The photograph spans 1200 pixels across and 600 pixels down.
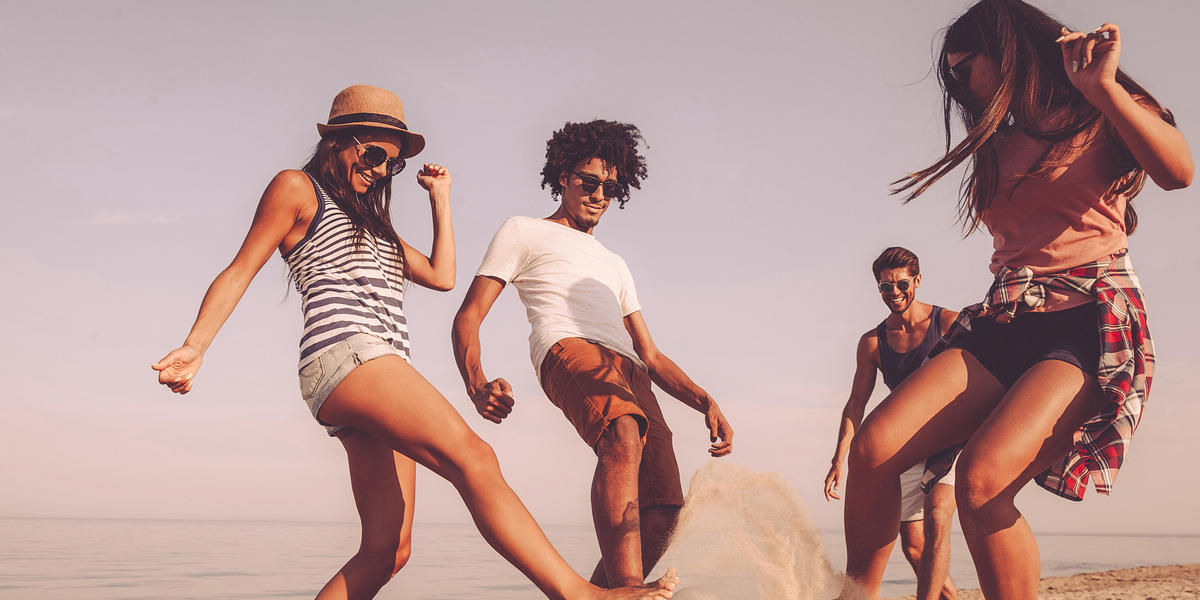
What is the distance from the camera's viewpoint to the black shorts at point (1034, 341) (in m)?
2.88

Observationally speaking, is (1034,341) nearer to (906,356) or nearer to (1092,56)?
(1092,56)

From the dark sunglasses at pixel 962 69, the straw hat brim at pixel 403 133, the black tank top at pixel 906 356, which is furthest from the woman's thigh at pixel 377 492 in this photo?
the black tank top at pixel 906 356

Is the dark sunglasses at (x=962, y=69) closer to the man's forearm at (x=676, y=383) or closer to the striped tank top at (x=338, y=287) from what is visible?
the man's forearm at (x=676, y=383)

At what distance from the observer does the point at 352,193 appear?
353cm

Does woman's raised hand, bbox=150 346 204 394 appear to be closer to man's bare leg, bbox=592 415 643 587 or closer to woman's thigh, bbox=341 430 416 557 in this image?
woman's thigh, bbox=341 430 416 557

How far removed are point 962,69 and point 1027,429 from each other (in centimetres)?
135

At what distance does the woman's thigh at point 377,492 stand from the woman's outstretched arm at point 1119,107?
2.72 metres

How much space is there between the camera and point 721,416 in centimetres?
457

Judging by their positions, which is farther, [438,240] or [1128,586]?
[1128,586]

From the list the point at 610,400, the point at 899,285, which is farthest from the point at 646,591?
the point at 899,285

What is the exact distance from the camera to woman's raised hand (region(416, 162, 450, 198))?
12.5 feet

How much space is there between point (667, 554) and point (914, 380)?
160 centimetres

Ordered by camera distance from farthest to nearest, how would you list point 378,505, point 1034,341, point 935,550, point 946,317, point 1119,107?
point 946,317, point 935,550, point 378,505, point 1034,341, point 1119,107

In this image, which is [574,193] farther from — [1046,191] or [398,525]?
[1046,191]
